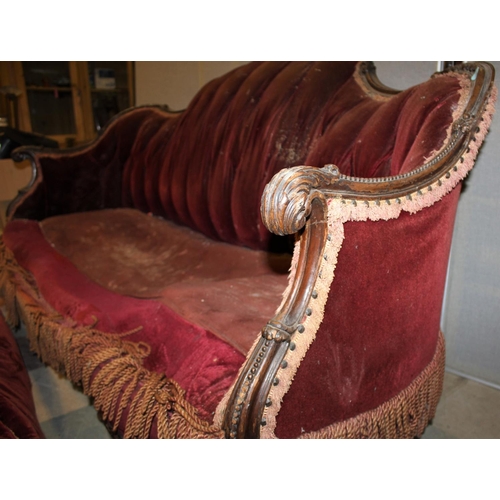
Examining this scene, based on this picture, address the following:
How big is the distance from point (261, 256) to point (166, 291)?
0.37 m

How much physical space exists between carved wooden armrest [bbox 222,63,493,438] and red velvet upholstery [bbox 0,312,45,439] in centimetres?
34

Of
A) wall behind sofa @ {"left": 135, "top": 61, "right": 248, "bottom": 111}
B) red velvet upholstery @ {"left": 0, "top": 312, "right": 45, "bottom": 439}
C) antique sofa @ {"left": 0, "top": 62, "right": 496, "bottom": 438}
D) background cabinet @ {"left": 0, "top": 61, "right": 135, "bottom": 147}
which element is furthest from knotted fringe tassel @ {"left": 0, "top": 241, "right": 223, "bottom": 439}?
wall behind sofa @ {"left": 135, "top": 61, "right": 248, "bottom": 111}

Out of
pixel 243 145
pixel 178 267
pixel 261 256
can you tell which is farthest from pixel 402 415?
pixel 243 145

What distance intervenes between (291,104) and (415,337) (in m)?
0.81

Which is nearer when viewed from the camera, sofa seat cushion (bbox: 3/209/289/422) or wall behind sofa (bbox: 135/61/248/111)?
sofa seat cushion (bbox: 3/209/289/422)

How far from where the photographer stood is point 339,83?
4.58ft

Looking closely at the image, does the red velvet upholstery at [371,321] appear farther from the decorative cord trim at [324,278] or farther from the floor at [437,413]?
the floor at [437,413]

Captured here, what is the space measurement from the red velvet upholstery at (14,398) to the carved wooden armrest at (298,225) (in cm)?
34

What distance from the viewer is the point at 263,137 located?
1487 mm

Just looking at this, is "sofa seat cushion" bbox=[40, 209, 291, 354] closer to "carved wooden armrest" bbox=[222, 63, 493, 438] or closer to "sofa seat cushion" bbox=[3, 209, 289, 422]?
"sofa seat cushion" bbox=[3, 209, 289, 422]

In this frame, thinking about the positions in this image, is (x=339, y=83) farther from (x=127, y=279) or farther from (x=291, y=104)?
(x=127, y=279)

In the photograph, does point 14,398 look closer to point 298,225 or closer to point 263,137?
point 298,225

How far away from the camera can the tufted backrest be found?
3.37 feet
